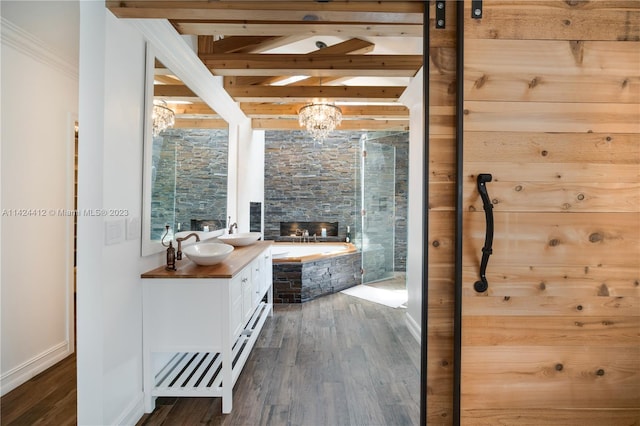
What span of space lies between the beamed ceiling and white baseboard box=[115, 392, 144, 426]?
1.81m

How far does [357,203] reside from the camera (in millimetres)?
6434

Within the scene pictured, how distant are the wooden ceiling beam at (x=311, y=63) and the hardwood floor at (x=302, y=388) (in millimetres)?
2455

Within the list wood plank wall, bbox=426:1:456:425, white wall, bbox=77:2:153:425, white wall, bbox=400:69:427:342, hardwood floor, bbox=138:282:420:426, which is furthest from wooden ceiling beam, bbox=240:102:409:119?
wood plank wall, bbox=426:1:456:425

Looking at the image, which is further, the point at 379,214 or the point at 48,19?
the point at 379,214

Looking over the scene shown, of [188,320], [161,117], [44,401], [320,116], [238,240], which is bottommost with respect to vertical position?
[44,401]

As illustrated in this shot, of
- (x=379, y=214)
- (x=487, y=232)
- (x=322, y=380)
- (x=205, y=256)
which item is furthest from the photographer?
(x=379, y=214)

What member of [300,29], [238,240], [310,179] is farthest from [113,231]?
[310,179]

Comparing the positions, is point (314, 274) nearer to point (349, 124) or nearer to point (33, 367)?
point (349, 124)

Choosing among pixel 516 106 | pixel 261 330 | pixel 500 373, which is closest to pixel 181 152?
pixel 261 330

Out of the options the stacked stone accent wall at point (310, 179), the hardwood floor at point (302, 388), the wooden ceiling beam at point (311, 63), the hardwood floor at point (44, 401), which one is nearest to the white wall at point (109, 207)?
the hardwood floor at point (302, 388)

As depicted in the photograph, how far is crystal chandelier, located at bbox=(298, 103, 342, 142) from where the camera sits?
12.8 feet

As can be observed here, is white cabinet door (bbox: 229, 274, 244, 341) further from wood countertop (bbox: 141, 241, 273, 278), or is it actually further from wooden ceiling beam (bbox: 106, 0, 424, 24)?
wooden ceiling beam (bbox: 106, 0, 424, 24)

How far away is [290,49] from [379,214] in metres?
2.81

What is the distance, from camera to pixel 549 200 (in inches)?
49.6
